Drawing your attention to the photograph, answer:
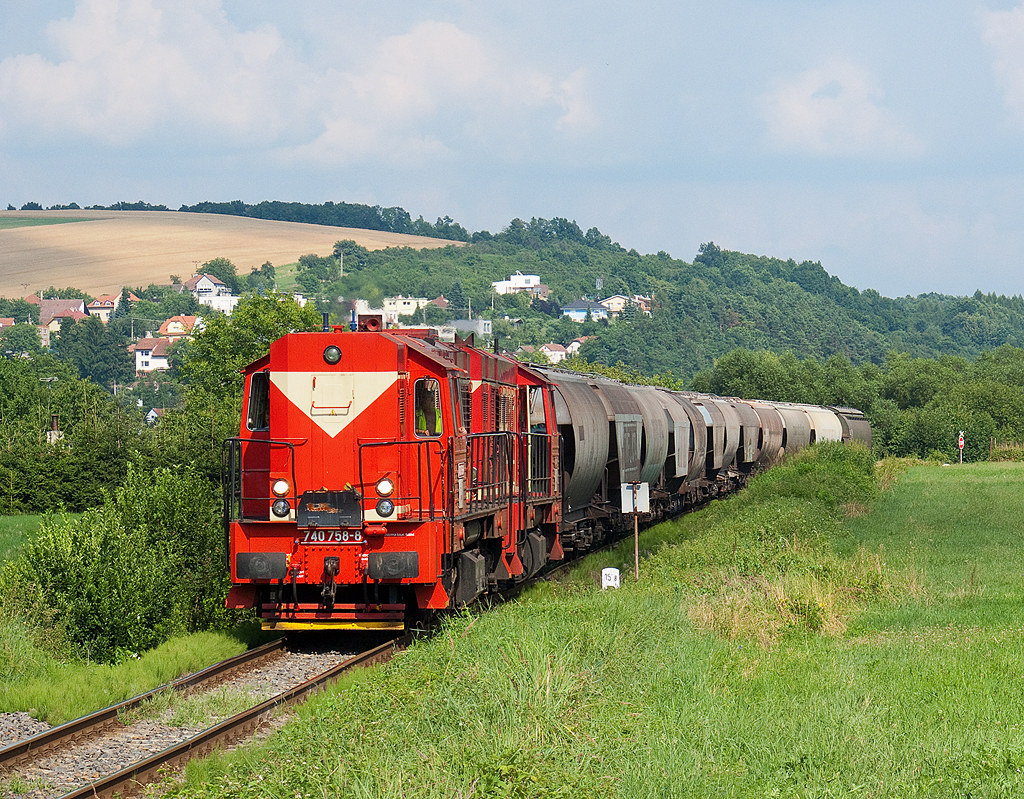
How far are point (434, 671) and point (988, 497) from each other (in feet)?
113

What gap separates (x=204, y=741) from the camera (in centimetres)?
1030

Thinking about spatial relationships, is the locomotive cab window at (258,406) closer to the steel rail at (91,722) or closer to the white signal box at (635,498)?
the steel rail at (91,722)

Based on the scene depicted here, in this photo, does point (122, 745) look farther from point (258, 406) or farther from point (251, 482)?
point (258, 406)

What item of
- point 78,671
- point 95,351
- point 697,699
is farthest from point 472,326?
point 95,351

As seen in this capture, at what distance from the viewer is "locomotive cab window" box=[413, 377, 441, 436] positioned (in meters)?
14.9

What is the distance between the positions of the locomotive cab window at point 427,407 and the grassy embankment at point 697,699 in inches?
101

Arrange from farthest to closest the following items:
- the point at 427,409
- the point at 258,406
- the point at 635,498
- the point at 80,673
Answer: the point at 635,498 < the point at 258,406 < the point at 427,409 < the point at 80,673

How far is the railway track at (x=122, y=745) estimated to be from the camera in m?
9.24

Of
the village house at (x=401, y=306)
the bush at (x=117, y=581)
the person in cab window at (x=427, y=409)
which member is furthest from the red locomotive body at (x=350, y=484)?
the village house at (x=401, y=306)

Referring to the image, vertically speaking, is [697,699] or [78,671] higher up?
[697,699]

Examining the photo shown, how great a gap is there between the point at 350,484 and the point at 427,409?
4.66 ft

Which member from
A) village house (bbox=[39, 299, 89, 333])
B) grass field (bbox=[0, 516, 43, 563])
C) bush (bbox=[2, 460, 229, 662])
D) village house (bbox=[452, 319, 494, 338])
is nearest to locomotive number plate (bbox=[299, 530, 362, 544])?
bush (bbox=[2, 460, 229, 662])

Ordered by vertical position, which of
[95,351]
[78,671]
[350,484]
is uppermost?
[95,351]

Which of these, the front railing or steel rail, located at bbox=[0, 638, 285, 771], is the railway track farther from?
the front railing
